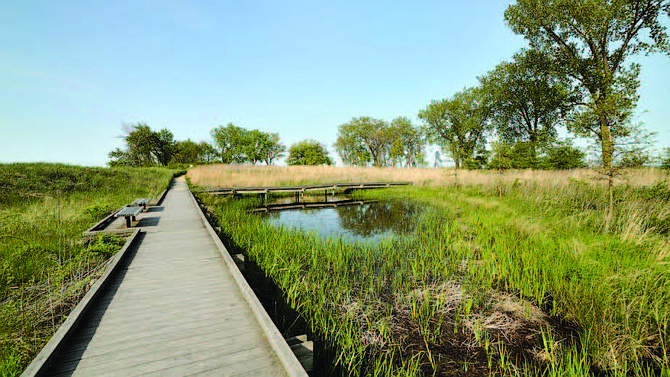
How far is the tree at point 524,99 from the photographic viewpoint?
21.3 metres

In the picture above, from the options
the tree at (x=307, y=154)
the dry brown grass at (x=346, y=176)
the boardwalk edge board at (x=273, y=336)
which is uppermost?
the tree at (x=307, y=154)

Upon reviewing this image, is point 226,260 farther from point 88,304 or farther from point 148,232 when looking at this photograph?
point 148,232

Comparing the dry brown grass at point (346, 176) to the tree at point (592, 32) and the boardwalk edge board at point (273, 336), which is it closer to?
the tree at point (592, 32)

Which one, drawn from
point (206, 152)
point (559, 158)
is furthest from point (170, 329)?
point (206, 152)

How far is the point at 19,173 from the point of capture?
15.7m

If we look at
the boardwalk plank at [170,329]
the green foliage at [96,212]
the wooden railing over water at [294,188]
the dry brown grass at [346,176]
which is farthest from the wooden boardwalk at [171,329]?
the dry brown grass at [346,176]

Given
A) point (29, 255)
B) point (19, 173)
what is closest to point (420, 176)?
point (29, 255)

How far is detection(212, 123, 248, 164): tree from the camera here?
70375 mm

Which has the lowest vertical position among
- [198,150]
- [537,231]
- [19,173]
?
[537,231]

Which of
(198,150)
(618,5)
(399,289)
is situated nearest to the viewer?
(399,289)

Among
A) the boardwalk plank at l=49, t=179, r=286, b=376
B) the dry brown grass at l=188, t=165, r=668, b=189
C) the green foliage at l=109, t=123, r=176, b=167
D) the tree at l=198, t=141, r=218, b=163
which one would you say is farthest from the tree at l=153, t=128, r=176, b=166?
the boardwalk plank at l=49, t=179, r=286, b=376

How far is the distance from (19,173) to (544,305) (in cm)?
2467

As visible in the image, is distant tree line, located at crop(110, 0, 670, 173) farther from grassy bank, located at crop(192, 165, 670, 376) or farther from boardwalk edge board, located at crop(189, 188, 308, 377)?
boardwalk edge board, located at crop(189, 188, 308, 377)

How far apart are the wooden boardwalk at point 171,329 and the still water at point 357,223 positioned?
4194 millimetres
